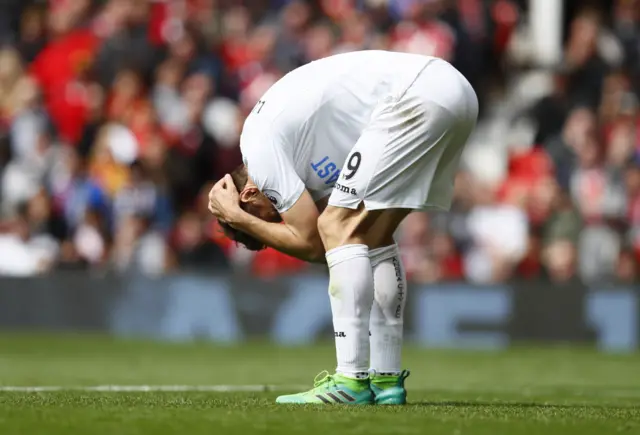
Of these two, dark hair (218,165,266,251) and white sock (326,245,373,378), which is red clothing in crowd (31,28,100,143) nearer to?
dark hair (218,165,266,251)

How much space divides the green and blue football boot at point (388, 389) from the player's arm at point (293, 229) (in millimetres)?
690

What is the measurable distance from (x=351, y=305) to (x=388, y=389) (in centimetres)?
58

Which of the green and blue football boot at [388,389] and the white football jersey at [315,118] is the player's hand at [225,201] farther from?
Answer: the green and blue football boot at [388,389]

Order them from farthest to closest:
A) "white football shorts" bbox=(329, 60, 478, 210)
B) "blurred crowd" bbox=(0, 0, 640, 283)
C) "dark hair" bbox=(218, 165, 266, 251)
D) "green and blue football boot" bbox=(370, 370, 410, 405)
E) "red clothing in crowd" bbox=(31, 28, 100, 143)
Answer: "red clothing in crowd" bbox=(31, 28, 100, 143) → "blurred crowd" bbox=(0, 0, 640, 283) → "dark hair" bbox=(218, 165, 266, 251) → "green and blue football boot" bbox=(370, 370, 410, 405) → "white football shorts" bbox=(329, 60, 478, 210)

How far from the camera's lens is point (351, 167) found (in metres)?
6.40

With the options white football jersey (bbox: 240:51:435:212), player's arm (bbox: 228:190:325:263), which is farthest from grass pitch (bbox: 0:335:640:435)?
white football jersey (bbox: 240:51:435:212)

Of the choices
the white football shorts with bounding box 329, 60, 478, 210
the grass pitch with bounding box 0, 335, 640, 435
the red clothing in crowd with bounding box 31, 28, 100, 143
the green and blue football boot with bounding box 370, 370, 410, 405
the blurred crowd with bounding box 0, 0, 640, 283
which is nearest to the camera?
the grass pitch with bounding box 0, 335, 640, 435

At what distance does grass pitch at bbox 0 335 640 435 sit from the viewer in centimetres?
534

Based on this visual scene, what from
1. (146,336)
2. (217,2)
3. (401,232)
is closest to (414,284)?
(401,232)

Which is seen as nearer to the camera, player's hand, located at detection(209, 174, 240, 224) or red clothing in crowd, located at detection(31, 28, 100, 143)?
player's hand, located at detection(209, 174, 240, 224)

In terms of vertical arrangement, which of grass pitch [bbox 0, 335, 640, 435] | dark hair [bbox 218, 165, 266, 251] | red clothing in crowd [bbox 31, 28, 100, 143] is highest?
red clothing in crowd [bbox 31, 28, 100, 143]

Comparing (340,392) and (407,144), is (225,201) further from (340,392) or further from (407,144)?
(340,392)

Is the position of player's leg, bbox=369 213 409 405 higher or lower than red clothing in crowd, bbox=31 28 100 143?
lower

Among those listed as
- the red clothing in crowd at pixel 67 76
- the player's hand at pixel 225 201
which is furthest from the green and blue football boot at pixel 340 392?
the red clothing in crowd at pixel 67 76
